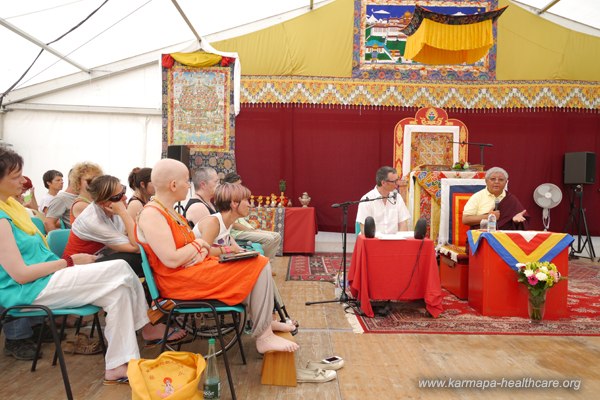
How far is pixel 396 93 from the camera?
7.90 m

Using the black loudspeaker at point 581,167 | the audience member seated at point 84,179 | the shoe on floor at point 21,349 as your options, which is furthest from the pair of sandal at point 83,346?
the black loudspeaker at point 581,167

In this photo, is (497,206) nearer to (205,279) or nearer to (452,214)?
(452,214)

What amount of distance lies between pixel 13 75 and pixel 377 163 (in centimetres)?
580

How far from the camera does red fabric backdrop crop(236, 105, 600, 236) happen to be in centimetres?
787

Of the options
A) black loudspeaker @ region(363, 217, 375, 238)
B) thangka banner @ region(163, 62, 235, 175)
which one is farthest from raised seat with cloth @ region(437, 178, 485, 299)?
thangka banner @ region(163, 62, 235, 175)

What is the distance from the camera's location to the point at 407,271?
3719 mm

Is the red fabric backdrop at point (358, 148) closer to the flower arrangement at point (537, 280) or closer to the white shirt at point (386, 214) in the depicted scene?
the white shirt at point (386, 214)

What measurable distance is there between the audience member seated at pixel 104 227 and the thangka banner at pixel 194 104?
4.91 meters

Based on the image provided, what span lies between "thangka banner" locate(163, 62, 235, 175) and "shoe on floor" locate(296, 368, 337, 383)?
5.74 metres

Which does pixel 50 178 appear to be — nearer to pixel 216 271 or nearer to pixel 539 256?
pixel 216 271

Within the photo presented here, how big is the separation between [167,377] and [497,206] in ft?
11.5

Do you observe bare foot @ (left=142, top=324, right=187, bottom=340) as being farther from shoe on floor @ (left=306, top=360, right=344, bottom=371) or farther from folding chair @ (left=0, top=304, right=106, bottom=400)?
shoe on floor @ (left=306, top=360, right=344, bottom=371)

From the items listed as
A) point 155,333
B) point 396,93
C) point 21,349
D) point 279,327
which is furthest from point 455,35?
point 21,349

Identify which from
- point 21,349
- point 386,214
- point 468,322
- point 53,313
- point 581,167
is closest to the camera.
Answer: point 53,313
